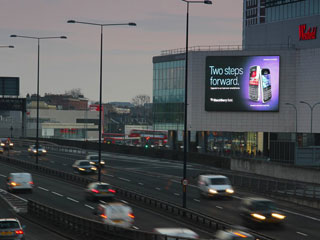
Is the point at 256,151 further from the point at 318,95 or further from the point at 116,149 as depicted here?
the point at 116,149

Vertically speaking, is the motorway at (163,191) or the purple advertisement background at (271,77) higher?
the purple advertisement background at (271,77)

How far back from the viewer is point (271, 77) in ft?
348

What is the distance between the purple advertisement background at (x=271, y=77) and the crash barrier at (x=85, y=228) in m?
69.5

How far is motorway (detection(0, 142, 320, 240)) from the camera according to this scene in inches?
1489

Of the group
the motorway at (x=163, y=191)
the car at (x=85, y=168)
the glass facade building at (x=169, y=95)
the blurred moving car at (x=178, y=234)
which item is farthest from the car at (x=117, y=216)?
the glass facade building at (x=169, y=95)

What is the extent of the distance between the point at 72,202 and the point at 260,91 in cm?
6397

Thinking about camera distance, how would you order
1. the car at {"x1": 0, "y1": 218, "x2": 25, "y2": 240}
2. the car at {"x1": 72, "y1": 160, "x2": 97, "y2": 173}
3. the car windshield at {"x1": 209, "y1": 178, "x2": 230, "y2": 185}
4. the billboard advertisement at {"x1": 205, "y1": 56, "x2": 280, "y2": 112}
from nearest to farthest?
the car at {"x1": 0, "y1": 218, "x2": 25, "y2": 240}, the car windshield at {"x1": 209, "y1": 178, "x2": 230, "y2": 185}, the car at {"x1": 72, "y1": 160, "x2": 97, "y2": 173}, the billboard advertisement at {"x1": 205, "y1": 56, "x2": 280, "y2": 112}

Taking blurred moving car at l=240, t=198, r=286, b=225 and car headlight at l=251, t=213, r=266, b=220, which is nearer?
car headlight at l=251, t=213, r=266, b=220

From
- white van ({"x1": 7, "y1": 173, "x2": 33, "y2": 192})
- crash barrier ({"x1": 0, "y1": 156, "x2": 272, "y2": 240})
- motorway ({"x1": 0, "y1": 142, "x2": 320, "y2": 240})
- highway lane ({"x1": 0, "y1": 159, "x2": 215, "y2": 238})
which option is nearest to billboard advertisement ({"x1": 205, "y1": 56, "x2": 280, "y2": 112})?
motorway ({"x1": 0, "y1": 142, "x2": 320, "y2": 240})

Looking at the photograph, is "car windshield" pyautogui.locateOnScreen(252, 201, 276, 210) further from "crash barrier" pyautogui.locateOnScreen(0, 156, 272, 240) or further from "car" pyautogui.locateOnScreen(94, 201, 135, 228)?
"car" pyautogui.locateOnScreen(94, 201, 135, 228)

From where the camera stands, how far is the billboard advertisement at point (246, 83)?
346ft

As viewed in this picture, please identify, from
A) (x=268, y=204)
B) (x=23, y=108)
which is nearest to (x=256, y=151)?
(x=23, y=108)

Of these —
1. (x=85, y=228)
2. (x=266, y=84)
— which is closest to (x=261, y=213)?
(x=85, y=228)

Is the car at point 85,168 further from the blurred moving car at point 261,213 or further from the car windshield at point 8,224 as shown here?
the car windshield at point 8,224
